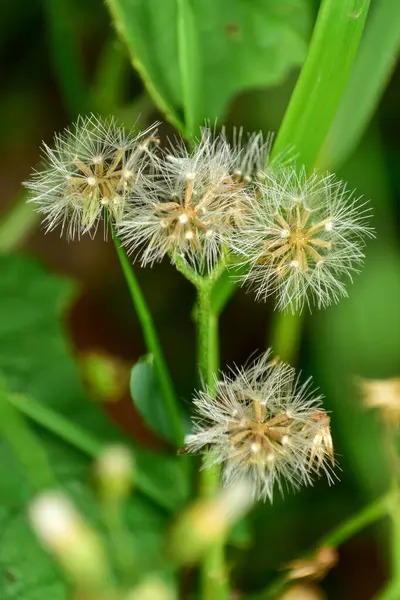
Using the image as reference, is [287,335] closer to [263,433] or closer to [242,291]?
[242,291]

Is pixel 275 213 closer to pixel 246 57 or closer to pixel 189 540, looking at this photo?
pixel 189 540

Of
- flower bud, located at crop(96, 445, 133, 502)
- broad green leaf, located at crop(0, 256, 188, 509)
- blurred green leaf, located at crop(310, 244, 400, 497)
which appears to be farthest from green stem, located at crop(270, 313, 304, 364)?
flower bud, located at crop(96, 445, 133, 502)

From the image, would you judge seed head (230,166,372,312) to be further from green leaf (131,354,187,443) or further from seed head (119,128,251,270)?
green leaf (131,354,187,443)

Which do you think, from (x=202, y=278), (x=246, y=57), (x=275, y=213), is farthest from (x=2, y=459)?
(x=246, y=57)

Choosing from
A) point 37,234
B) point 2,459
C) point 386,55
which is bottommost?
point 2,459

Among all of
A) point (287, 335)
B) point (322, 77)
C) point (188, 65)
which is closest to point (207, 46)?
point (188, 65)

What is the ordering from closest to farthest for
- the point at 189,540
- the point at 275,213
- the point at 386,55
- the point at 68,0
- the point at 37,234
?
the point at 189,540, the point at 275,213, the point at 386,55, the point at 68,0, the point at 37,234

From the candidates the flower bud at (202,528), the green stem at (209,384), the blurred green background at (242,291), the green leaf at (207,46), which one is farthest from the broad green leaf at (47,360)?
the flower bud at (202,528)
